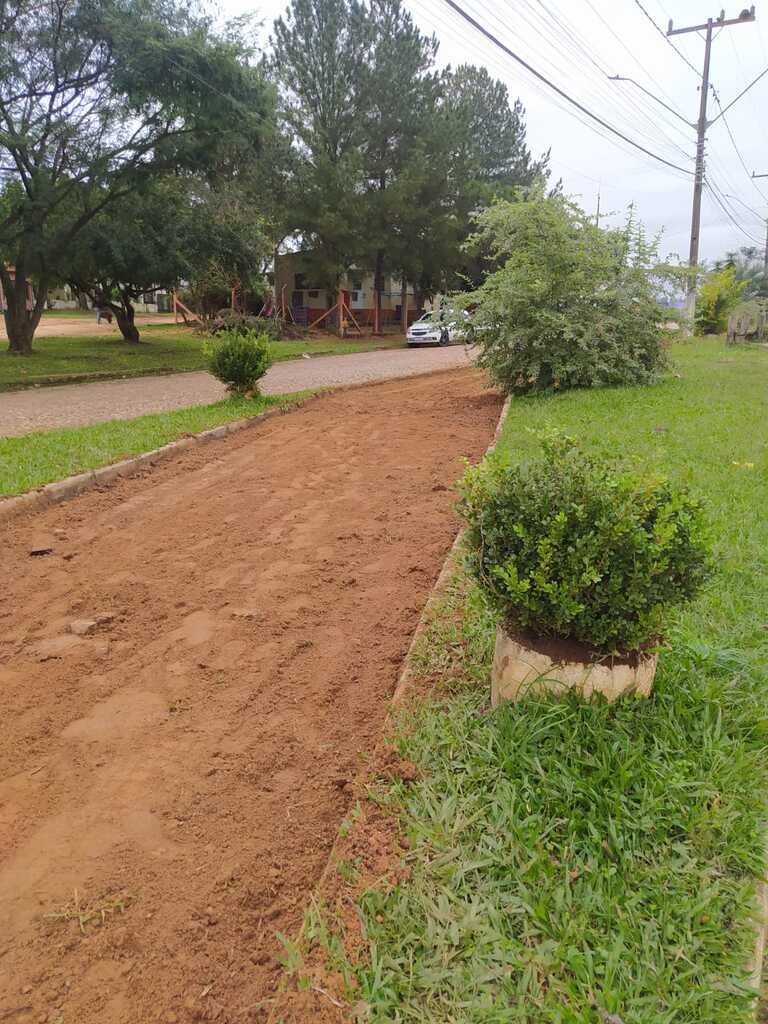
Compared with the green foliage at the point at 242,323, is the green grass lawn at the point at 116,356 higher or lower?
lower

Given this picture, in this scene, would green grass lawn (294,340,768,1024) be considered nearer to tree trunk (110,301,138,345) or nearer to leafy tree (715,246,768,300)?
tree trunk (110,301,138,345)

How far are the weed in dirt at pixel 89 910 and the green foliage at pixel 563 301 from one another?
9393 mm

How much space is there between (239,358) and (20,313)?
36.5ft

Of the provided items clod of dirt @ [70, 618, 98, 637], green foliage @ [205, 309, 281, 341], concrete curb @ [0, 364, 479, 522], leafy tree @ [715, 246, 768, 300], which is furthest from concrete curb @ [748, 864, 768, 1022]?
leafy tree @ [715, 246, 768, 300]

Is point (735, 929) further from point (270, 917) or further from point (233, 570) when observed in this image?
point (233, 570)

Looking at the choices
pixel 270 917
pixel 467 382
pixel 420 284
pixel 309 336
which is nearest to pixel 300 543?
pixel 270 917

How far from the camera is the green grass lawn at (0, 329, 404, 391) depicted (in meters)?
15.0

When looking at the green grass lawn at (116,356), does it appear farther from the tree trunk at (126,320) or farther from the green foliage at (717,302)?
the green foliage at (717,302)

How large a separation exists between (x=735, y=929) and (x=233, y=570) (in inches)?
123

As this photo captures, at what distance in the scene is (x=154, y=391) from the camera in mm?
13297

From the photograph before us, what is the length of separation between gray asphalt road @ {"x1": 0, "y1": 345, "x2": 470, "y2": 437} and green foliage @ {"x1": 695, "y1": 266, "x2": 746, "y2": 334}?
41.8 ft

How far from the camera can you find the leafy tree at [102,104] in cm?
1352

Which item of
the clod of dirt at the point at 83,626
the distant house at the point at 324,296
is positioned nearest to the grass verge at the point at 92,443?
the clod of dirt at the point at 83,626

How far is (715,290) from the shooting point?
2759 centimetres
